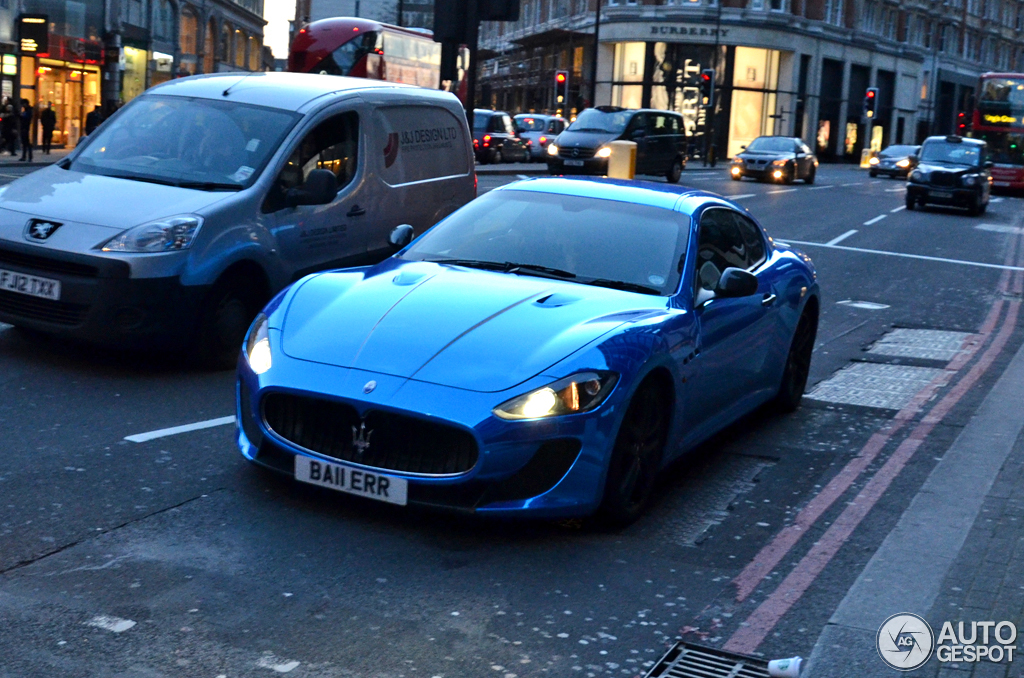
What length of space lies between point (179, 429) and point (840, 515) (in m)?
3.24

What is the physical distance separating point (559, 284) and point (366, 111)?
395cm

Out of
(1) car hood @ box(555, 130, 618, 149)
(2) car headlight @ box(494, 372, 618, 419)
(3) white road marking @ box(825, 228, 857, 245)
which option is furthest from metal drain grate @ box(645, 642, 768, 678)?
(1) car hood @ box(555, 130, 618, 149)

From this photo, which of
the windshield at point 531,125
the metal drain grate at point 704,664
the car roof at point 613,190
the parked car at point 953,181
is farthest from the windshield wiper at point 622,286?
the windshield at point 531,125

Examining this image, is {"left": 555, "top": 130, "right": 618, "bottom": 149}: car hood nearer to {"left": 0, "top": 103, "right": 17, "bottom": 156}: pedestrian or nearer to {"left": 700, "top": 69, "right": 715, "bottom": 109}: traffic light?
{"left": 0, "top": 103, "right": 17, "bottom": 156}: pedestrian

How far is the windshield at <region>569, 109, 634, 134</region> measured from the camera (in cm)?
3566

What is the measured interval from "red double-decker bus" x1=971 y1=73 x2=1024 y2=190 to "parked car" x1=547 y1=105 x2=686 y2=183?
1374 centimetres

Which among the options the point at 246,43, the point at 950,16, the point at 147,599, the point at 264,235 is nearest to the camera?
the point at 147,599

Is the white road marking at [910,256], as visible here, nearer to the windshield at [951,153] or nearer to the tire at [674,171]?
the windshield at [951,153]

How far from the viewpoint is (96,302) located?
7582 mm

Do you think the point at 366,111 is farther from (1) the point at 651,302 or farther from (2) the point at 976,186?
(2) the point at 976,186

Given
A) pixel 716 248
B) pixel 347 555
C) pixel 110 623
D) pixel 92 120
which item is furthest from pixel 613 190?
pixel 92 120

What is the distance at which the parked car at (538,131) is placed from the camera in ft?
156

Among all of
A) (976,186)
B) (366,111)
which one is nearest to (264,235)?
(366,111)

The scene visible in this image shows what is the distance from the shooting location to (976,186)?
30312 mm
